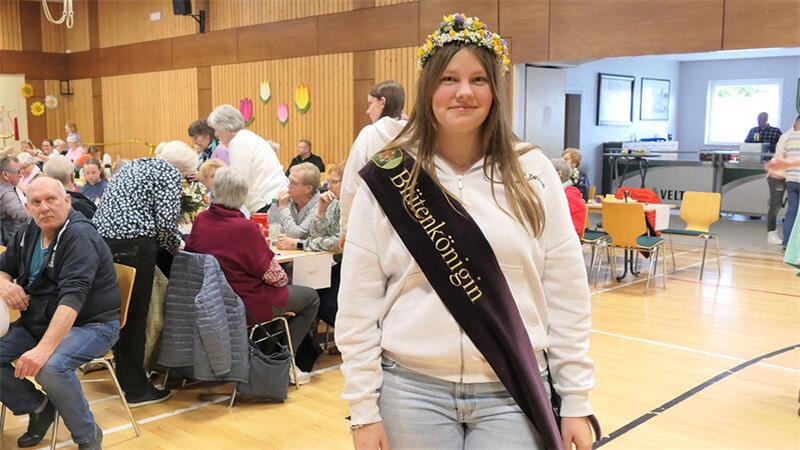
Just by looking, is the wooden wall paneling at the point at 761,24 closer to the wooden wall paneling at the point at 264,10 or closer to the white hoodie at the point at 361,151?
the white hoodie at the point at 361,151

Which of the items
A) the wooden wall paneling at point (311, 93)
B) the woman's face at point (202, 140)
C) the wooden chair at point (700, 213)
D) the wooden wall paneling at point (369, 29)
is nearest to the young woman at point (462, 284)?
the woman's face at point (202, 140)

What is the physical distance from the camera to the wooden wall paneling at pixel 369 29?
10344mm

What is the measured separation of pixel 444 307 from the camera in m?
1.41

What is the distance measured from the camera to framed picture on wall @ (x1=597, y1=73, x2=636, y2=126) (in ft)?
48.0

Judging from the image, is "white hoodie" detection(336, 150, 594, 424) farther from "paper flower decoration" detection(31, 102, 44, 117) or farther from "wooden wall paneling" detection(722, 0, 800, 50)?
"paper flower decoration" detection(31, 102, 44, 117)

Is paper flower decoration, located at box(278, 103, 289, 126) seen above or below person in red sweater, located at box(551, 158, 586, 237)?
above

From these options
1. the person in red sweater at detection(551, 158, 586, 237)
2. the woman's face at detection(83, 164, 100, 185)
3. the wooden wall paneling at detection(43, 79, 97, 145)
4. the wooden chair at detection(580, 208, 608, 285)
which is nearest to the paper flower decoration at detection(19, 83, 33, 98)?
the wooden wall paneling at detection(43, 79, 97, 145)

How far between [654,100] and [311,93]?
850 cm

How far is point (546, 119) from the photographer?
987 centimetres

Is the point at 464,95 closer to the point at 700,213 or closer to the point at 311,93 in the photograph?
the point at 700,213

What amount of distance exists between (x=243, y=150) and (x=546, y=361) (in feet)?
14.9

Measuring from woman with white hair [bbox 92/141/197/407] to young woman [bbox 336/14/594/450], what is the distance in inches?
101

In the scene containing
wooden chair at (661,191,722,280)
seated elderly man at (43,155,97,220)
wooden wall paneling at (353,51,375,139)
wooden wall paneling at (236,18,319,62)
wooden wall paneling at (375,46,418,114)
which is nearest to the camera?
seated elderly man at (43,155,97,220)

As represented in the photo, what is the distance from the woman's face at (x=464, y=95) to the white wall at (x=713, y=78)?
1649cm
